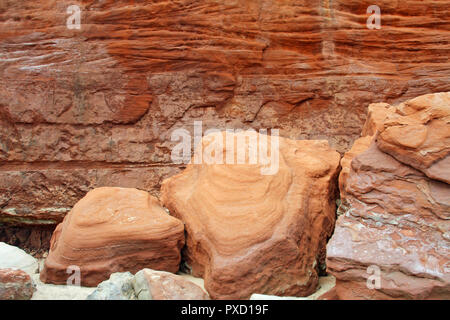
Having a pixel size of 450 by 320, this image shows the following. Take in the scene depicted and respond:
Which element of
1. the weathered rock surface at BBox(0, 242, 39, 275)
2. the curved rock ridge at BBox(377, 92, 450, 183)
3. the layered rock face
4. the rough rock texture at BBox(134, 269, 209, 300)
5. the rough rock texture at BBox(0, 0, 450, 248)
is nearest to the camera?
the layered rock face

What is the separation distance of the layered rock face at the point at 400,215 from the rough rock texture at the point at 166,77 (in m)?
2.64

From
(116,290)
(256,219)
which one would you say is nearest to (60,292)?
(116,290)

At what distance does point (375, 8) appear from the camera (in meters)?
5.33

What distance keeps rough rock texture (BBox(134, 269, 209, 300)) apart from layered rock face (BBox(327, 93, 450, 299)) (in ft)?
2.40

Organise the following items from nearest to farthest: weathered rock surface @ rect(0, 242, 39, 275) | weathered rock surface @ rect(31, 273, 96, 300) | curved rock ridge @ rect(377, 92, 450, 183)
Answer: curved rock ridge @ rect(377, 92, 450, 183) → weathered rock surface @ rect(31, 273, 96, 300) → weathered rock surface @ rect(0, 242, 39, 275)

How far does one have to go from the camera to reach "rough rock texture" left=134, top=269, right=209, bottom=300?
2.33m

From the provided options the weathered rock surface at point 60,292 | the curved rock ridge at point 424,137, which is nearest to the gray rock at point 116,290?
the weathered rock surface at point 60,292

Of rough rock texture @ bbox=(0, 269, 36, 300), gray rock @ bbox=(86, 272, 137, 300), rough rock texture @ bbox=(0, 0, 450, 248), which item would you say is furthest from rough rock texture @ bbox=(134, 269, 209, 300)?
rough rock texture @ bbox=(0, 0, 450, 248)

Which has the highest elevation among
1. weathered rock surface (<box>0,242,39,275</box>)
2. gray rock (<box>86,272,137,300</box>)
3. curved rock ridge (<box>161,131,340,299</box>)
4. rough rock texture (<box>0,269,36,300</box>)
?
curved rock ridge (<box>161,131,340,299</box>)

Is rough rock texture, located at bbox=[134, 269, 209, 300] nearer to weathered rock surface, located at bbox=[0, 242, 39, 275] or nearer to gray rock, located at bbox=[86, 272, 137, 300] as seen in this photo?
gray rock, located at bbox=[86, 272, 137, 300]

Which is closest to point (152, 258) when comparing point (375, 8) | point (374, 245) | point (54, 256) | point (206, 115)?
point (54, 256)

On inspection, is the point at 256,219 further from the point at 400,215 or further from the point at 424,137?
the point at 424,137

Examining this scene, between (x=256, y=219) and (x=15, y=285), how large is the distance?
1.42 meters

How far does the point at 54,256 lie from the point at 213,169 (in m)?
1.17
